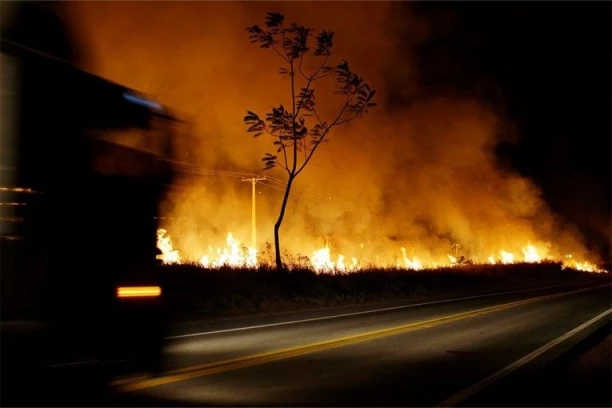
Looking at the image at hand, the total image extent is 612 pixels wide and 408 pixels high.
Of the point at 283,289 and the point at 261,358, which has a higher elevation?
the point at 283,289

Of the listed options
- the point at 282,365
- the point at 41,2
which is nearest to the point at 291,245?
the point at 282,365

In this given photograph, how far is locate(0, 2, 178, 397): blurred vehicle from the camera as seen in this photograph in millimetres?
6102

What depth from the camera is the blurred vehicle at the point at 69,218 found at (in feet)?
20.0

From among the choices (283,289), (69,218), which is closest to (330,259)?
(283,289)

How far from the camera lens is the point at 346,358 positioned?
937 centimetres

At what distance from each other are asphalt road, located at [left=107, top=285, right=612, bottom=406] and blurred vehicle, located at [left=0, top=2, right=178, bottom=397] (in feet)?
2.55

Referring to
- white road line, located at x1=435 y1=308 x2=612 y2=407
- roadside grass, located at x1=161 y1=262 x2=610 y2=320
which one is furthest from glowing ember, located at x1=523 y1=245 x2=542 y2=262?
white road line, located at x1=435 y1=308 x2=612 y2=407

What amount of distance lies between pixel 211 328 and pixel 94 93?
7.51 metres

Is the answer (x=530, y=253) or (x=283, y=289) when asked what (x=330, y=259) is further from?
(x=530, y=253)

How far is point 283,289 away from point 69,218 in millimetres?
14106

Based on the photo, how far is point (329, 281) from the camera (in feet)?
75.5

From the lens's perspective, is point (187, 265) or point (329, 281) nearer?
point (187, 265)

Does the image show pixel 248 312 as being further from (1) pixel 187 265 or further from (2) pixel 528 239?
(2) pixel 528 239

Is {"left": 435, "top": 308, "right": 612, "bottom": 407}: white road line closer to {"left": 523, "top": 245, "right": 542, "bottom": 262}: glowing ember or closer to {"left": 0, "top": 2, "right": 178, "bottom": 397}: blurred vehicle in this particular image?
{"left": 0, "top": 2, "right": 178, "bottom": 397}: blurred vehicle
